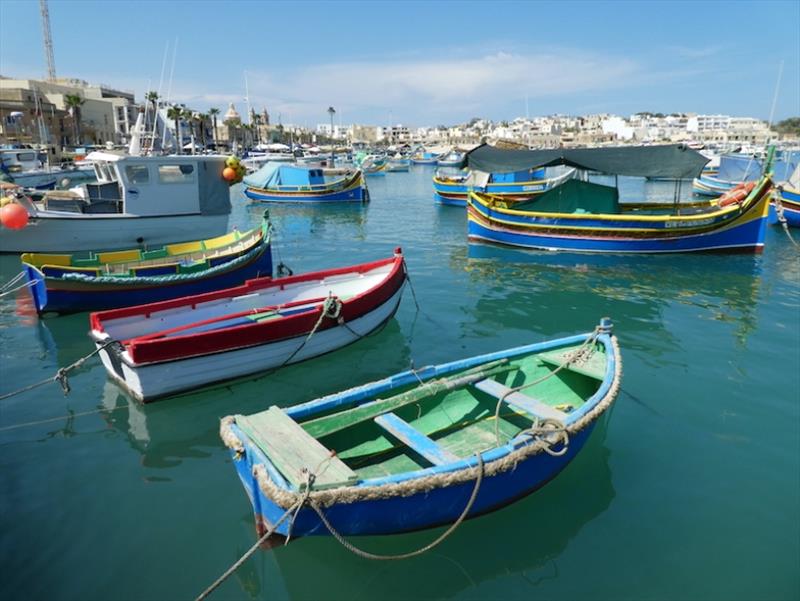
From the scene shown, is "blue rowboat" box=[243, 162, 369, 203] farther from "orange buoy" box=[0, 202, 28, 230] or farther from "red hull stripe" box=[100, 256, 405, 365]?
"orange buoy" box=[0, 202, 28, 230]

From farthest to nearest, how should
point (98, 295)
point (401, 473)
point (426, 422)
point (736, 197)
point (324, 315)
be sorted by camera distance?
point (736, 197) → point (98, 295) → point (324, 315) → point (426, 422) → point (401, 473)

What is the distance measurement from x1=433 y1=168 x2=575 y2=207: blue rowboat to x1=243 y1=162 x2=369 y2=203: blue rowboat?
6.29 metres

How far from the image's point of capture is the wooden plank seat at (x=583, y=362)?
705cm

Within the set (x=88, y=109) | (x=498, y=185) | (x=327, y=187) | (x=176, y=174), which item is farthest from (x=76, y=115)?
(x=176, y=174)

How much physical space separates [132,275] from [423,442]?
1016 cm

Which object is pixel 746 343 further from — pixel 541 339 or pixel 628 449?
pixel 628 449

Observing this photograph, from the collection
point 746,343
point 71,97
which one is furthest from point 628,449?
point 71,97

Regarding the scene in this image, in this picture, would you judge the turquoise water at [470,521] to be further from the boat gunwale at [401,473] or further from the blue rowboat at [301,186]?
Answer: the blue rowboat at [301,186]

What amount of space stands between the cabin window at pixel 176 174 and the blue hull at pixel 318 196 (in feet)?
66.0

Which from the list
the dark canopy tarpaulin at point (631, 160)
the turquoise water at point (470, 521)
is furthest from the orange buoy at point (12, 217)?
the dark canopy tarpaulin at point (631, 160)

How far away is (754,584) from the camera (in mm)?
5066

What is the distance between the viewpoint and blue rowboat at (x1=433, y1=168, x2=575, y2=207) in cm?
3216

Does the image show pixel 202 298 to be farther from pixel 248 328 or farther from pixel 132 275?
pixel 132 275

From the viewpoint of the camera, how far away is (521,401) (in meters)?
6.36
